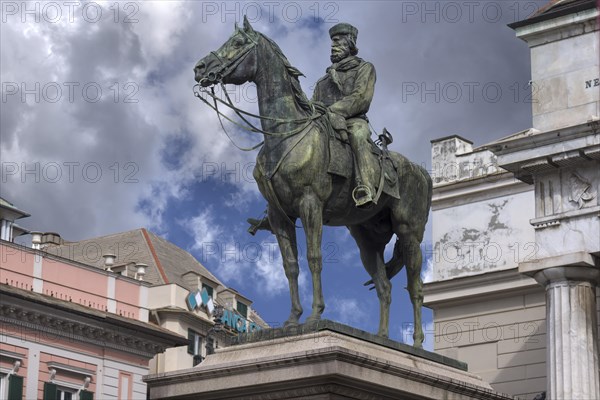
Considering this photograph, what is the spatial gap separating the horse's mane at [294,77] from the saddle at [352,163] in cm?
44

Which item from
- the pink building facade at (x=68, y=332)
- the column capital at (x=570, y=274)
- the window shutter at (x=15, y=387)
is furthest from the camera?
the pink building facade at (x=68, y=332)

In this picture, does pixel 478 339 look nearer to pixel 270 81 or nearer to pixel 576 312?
pixel 576 312

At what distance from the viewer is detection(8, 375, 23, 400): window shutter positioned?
166ft

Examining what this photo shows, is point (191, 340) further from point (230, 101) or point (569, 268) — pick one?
point (230, 101)

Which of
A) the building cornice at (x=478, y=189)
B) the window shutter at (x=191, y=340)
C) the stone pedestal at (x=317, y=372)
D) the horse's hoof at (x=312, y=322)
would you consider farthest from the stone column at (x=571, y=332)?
the window shutter at (x=191, y=340)

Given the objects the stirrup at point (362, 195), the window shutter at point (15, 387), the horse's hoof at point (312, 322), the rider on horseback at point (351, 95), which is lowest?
the horse's hoof at point (312, 322)

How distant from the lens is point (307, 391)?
16906 millimetres

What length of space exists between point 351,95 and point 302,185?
66.0 inches

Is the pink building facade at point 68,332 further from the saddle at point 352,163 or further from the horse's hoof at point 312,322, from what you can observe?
the horse's hoof at point 312,322

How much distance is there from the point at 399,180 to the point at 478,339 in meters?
23.3

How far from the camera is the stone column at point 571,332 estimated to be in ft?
109

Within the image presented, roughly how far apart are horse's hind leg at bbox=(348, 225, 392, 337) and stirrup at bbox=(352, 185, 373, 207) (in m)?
1.07

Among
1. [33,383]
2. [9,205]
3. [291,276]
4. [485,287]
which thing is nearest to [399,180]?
[291,276]

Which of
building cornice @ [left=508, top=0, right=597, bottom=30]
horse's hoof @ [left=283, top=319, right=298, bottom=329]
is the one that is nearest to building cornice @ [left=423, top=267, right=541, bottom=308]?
building cornice @ [left=508, top=0, right=597, bottom=30]
